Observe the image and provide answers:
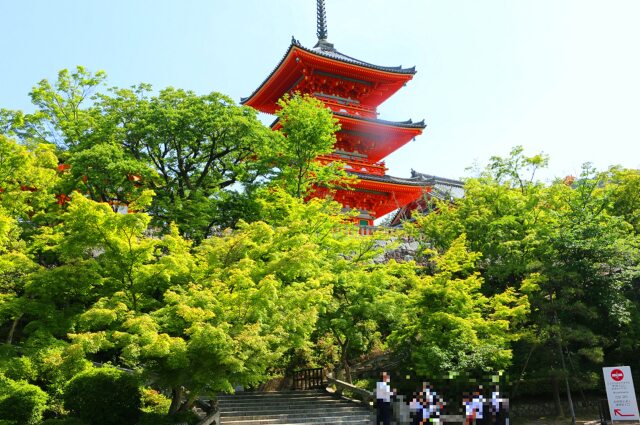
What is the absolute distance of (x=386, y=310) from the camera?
51.0ft

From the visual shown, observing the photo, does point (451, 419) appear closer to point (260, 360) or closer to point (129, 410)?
point (260, 360)

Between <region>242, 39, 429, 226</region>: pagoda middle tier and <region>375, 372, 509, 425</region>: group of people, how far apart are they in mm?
16876

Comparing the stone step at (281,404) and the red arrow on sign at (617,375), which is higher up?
the red arrow on sign at (617,375)

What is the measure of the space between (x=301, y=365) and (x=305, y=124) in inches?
336

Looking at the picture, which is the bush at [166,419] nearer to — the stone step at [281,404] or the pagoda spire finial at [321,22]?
the stone step at [281,404]

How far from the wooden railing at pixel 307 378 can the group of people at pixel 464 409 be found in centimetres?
927

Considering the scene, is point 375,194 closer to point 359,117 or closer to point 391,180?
point 391,180

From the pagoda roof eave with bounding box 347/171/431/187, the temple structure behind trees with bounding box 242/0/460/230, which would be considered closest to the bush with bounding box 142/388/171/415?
the temple structure behind trees with bounding box 242/0/460/230

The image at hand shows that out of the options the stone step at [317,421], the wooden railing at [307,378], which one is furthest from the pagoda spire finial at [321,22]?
the stone step at [317,421]

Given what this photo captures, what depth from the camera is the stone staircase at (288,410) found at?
48.2ft

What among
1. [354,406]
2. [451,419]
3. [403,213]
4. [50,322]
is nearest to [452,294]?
[354,406]

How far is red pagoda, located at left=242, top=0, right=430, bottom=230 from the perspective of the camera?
27.7m

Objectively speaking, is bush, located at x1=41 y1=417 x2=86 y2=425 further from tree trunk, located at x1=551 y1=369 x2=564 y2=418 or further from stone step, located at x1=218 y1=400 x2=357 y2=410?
tree trunk, located at x1=551 y1=369 x2=564 y2=418

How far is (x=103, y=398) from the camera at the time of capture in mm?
12008
